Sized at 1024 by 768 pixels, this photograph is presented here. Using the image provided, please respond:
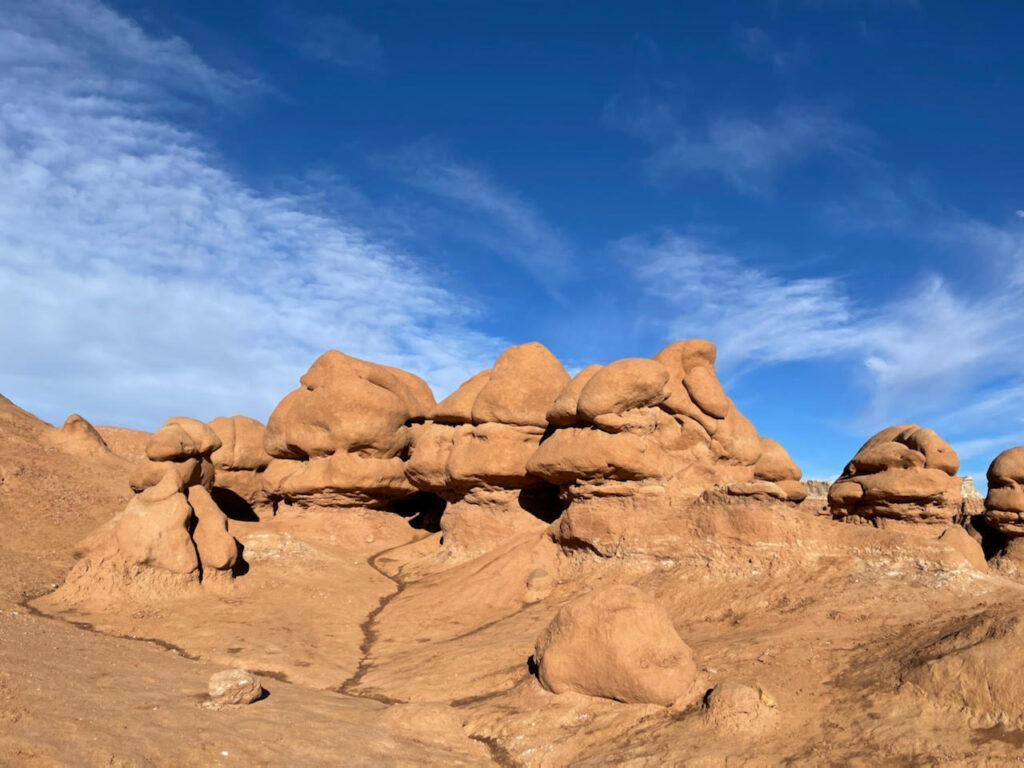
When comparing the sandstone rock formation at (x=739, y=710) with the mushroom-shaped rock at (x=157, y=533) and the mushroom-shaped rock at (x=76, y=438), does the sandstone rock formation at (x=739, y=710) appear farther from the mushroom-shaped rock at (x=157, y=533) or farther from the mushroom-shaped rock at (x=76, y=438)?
the mushroom-shaped rock at (x=76, y=438)

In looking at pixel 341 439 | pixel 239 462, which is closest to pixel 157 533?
pixel 341 439

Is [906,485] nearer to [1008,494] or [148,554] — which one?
[1008,494]

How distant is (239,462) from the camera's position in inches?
890

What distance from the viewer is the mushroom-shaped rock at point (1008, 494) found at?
1786 cm

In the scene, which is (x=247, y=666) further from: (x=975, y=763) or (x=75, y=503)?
(x=75, y=503)

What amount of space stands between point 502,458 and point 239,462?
9.56 meters

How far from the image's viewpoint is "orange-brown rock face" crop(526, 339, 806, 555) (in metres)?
14.3

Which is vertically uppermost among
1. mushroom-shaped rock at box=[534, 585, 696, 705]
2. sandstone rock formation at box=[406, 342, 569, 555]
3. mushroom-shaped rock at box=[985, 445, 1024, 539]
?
sandstone rock formation at box=[406, 342, 569, 555]

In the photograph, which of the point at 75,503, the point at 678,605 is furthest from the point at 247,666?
the point at 75,503

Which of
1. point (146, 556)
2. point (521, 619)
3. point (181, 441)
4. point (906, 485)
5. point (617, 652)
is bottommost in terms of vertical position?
point (617, 652)

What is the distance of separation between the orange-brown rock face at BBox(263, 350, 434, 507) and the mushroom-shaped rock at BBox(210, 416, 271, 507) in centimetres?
140

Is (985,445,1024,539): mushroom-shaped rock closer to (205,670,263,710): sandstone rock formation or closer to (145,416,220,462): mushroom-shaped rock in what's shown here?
(205,670,263,710): sandstone rock formation

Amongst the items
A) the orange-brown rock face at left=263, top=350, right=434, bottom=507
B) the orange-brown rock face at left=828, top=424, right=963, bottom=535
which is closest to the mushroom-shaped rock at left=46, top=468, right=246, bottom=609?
the orange-brown rock face at left=263, top=350, right=434, bottom=507

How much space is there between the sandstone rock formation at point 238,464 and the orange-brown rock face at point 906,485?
16257 millimetres
